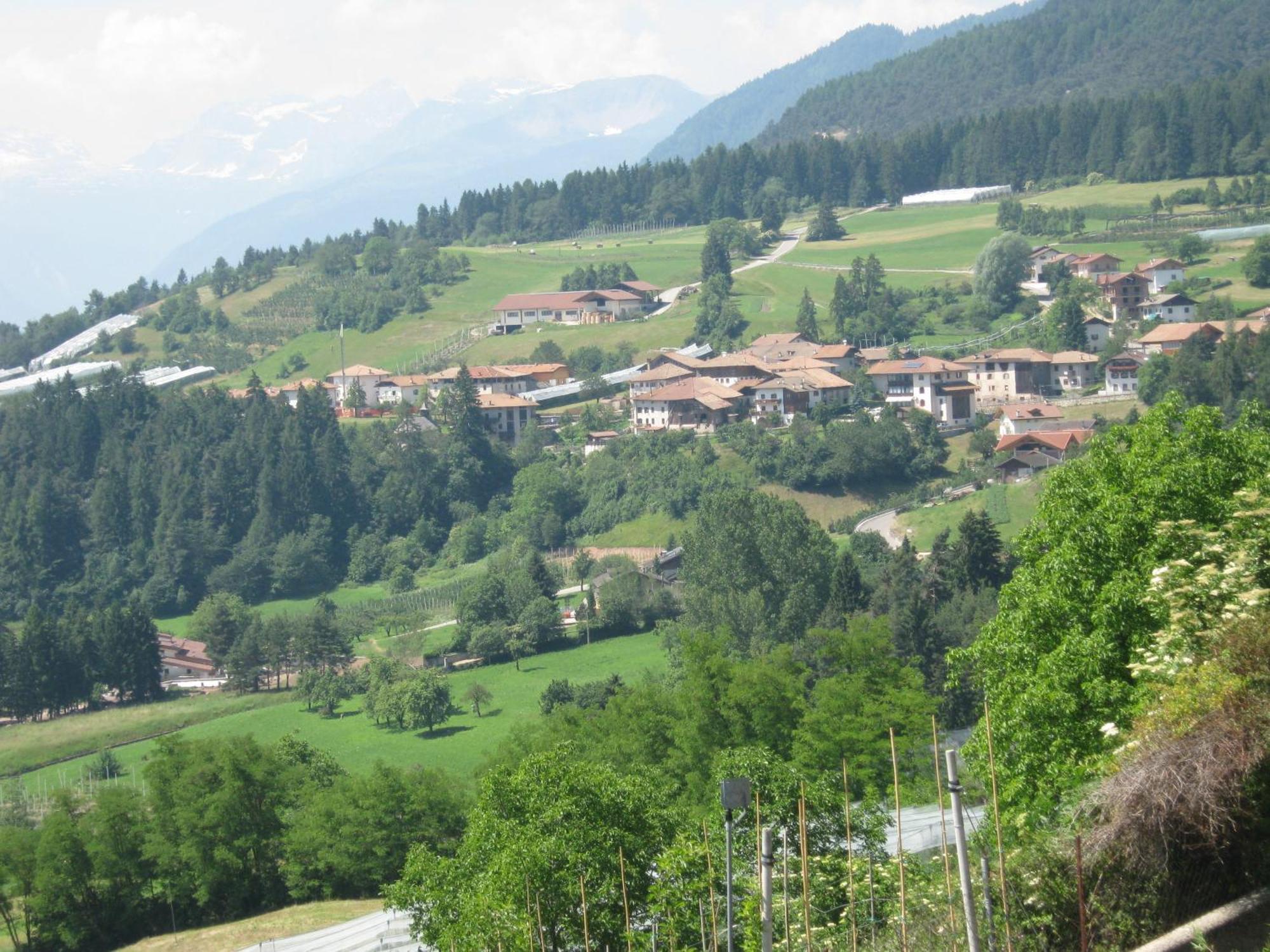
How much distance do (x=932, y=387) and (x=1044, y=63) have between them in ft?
362

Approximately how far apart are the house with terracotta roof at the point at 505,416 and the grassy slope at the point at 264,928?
47652 millimetres

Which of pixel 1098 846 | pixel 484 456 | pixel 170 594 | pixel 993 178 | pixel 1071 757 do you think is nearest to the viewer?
pixel 1098 846

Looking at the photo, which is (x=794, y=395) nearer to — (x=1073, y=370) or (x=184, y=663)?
(x=1073, y=370)

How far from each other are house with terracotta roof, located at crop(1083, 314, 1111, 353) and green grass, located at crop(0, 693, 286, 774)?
4274 centimetres

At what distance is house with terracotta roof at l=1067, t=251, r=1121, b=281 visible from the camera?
266ft

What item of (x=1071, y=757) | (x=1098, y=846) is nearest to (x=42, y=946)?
(x=1071, y=757)

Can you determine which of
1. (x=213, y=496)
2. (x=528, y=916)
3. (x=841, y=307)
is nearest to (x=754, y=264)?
(x=841, y=307)

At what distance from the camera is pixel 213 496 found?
76750mm

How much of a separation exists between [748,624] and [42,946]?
21545mm

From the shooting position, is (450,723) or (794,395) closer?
(450,723)

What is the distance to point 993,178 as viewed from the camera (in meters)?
116

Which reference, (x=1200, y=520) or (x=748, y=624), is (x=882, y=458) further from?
(x=1200, y=520)

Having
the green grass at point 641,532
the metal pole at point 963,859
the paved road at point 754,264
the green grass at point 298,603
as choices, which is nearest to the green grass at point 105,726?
the green grass at point 298,603

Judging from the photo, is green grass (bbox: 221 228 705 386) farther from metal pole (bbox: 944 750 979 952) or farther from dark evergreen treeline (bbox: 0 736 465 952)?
metal pole (bbox: 944 750 979 952)
